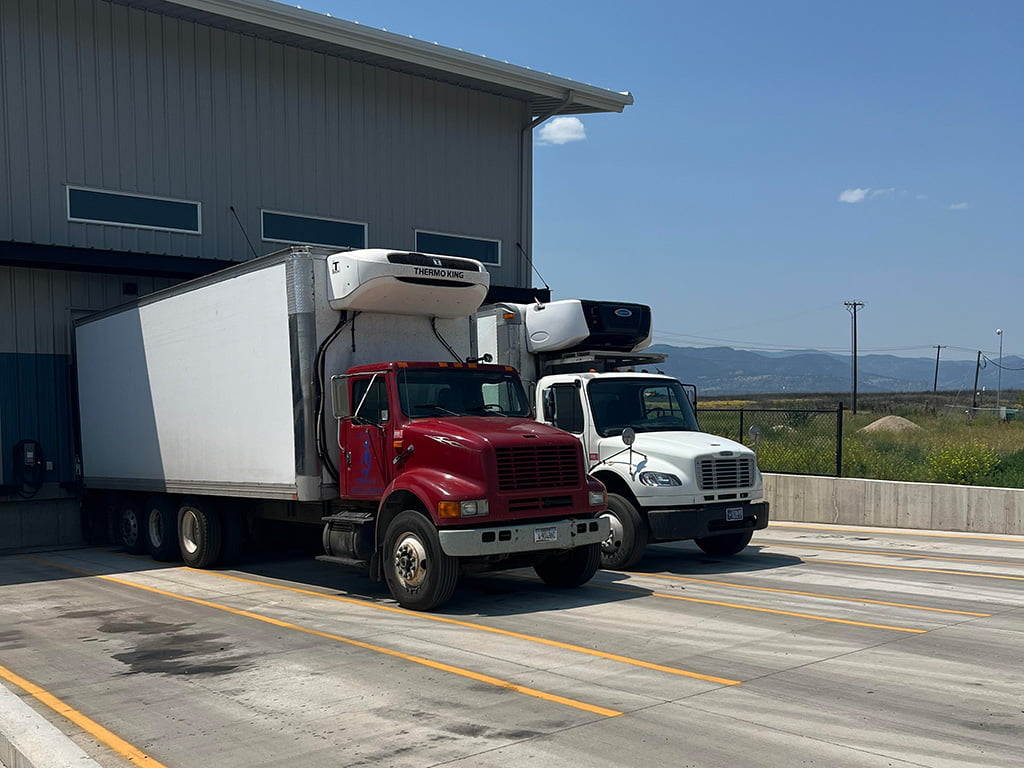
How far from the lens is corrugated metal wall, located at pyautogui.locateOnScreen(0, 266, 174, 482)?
1847cm

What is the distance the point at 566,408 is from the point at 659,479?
5.88 ft

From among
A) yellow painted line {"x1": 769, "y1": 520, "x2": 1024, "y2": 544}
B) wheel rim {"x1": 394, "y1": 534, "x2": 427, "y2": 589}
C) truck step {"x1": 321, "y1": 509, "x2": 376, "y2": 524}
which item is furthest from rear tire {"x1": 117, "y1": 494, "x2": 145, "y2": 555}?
yellow painted line {"x1": 769, "y1": 520, "x2": 1024, "y2": 544}

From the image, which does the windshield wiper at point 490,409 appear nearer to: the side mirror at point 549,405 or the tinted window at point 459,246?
the side mirror at point 549,405

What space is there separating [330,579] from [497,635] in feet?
15.5

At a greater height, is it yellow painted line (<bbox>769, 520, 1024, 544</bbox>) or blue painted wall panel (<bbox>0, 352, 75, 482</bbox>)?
blue painted wall panel (<bbox>0, 352, 75, 482</bbox>)

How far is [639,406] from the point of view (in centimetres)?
1399

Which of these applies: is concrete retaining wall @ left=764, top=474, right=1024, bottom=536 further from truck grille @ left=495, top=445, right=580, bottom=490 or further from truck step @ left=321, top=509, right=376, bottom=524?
truck step @ left=321, top=509, right=376, bottom=524

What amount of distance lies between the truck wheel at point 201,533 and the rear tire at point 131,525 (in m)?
1.75

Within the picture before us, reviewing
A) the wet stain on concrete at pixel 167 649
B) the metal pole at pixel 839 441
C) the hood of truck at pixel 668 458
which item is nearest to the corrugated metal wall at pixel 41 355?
the wet stain on concrete at pixel 167 649

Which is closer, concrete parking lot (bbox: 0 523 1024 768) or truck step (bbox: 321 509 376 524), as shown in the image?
concrete parking lot (bbox: 0 523 1024 768)

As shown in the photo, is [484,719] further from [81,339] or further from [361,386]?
[81,339]

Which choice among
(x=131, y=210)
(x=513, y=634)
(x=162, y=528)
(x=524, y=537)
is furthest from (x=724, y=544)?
(x=131, y=210)

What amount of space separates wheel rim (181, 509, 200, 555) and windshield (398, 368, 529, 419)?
200 inches

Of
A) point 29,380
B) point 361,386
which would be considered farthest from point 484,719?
point 29,380
